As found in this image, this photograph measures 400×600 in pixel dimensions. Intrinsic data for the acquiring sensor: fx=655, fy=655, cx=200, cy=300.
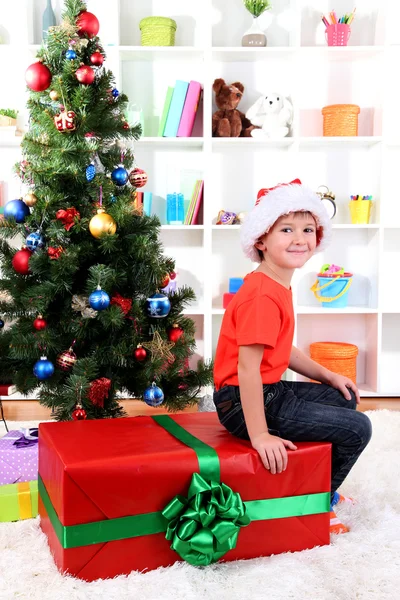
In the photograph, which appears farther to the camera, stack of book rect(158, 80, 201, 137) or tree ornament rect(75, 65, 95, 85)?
stack of book rect(158, 80, 201, 137)

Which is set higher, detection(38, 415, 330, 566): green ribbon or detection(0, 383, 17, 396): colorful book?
detection(0, 383, 17, 396): colorful book

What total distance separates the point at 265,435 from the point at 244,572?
29 centimetres

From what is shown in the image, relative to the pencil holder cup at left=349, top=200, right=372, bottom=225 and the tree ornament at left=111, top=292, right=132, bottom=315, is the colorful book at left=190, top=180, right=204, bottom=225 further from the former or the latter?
the tree ornament at left=111, top=292, right=132, bottom=315

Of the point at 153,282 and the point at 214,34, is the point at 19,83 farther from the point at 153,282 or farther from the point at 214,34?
the point at 153,282

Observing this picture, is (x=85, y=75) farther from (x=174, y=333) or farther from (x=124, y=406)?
(x=124, y=406)

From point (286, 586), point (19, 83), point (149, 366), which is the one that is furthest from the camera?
point (19, 83)

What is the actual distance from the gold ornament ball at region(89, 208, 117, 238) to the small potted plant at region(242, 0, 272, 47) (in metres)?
1.67

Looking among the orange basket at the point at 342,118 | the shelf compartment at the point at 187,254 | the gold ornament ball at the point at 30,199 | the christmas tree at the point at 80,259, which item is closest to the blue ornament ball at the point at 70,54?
the christmas tree at the point at 80,259

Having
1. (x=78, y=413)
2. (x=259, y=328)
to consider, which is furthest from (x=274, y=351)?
(x=78, y=413)

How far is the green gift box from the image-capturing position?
171 cm

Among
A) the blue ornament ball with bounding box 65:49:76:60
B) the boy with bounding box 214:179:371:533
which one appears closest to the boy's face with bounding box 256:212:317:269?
the boy with bounding box 214:179:371:533

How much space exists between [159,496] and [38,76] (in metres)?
1.35

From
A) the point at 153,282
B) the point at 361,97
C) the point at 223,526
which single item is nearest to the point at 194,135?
the point at 361,97

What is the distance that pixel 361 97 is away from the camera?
3451mm
